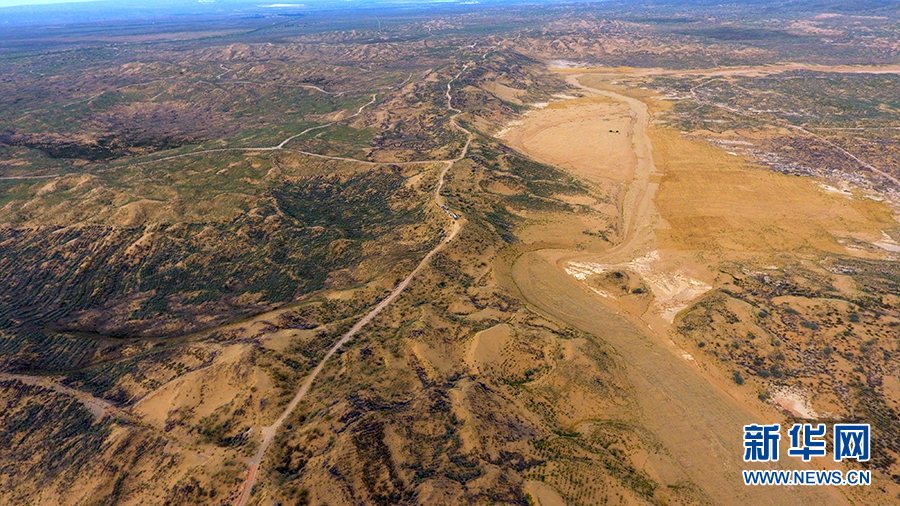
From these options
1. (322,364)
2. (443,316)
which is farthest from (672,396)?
(322,364)

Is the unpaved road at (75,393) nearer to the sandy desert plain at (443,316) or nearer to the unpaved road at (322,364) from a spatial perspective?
the sandy desert plain at (443,316)

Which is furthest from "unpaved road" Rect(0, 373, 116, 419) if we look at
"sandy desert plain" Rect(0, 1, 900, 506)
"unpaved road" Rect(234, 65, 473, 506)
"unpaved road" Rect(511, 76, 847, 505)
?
"unpaved road" Rect(511, 76, 847, 505)

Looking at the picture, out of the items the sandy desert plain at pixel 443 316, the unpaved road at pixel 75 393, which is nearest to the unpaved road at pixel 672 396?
the sandy desert plain at pixel 443 316

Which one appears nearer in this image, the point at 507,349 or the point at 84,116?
the point at 507,349

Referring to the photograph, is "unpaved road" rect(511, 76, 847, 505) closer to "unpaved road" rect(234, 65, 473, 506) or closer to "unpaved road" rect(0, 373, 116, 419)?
"unpaved road" rect(234, 65, 473, 506)

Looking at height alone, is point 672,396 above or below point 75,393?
below

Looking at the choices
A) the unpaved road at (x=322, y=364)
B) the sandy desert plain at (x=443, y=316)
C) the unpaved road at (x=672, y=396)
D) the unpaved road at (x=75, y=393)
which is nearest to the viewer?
the unpaved road at (x=322, y=364)

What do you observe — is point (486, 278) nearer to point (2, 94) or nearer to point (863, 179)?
point (863, 179)

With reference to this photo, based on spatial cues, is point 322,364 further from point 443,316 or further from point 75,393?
point 75,393

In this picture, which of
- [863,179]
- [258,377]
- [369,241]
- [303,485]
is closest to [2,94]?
[369,241]
